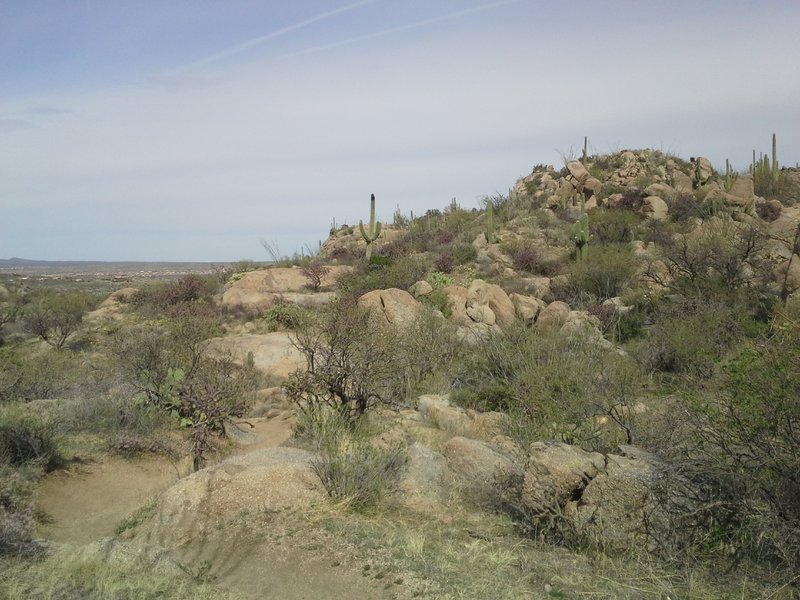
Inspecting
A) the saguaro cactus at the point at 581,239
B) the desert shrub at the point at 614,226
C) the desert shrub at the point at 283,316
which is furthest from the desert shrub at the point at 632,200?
the desert shrub at the point at 283,316

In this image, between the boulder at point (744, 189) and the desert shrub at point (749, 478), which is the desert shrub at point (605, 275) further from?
the desert shrub at point (749, 478)

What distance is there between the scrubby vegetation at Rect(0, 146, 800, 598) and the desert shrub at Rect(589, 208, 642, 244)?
49.3 inches

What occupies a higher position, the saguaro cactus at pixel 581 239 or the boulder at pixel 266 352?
the saguaro cactus at pixel 581 239

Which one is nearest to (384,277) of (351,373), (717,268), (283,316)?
(283,316)

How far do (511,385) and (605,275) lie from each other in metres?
14.1

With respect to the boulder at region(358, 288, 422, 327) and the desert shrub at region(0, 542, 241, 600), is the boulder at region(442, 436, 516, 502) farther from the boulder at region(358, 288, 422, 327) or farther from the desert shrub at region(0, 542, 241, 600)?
the boulder at region(358, 288, 422, 327)

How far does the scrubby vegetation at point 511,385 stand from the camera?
495 cm

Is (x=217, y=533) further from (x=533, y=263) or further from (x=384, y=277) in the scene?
(x=533, y=263)

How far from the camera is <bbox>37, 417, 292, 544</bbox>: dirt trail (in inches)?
284

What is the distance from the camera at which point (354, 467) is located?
658 centimetres

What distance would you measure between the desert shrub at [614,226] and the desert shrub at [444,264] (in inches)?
290

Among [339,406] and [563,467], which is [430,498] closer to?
[563,467]

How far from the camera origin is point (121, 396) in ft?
36.9

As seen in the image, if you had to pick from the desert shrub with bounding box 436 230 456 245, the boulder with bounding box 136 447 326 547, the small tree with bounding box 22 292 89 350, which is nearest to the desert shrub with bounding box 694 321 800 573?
the boulder with bounding box 136 447 326 547
